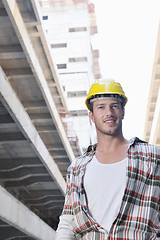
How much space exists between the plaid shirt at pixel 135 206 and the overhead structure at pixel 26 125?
324 inches

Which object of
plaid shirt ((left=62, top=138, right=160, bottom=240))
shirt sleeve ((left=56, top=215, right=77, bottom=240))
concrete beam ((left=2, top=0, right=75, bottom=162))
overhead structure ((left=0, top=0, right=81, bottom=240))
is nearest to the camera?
plaid shirt ((left=62, top=138, right=160, bottom=240))

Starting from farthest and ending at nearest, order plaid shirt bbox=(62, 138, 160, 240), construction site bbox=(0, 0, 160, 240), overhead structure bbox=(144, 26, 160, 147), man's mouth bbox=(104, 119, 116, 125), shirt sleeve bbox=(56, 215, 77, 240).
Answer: overhead structure bbox=(144, 26, 160, 147) → construction site bbox=(0, 0, 160, 240) → man's mouth bbox=(104, 119, 116, 125) → shirt sleeve bbox=(56, 215, 77, 240) → plaid shirt bbox=(62, 138, 160, 240)

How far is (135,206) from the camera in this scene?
5.36 ft

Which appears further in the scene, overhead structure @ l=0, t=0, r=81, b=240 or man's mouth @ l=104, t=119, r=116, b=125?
overhead structure @ l=0, t=0, r=81, b=240

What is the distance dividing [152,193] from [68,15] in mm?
53141

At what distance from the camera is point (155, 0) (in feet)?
54.8

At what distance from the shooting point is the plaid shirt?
5.22 ft

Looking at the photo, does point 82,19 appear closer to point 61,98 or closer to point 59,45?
point 59,45

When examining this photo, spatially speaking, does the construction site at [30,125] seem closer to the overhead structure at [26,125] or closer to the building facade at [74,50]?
the overhead structure at [26,125]

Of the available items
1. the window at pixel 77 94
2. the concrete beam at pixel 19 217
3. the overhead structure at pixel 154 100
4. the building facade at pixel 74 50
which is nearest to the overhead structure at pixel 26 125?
the concrete beam at pixel 19 217

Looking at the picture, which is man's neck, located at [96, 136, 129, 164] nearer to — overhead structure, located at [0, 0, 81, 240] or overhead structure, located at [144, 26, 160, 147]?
overhead structure, located at [0, 0, 81, 240]

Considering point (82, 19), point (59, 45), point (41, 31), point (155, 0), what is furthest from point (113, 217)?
point (82, 19)

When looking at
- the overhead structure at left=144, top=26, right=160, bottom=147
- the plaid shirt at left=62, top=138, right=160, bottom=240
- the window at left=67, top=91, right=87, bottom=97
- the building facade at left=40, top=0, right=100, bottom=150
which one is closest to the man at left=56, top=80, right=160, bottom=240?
the plaid shirt at left=62, top=138, right=160, bottom=240

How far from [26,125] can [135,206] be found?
11.0 meters
